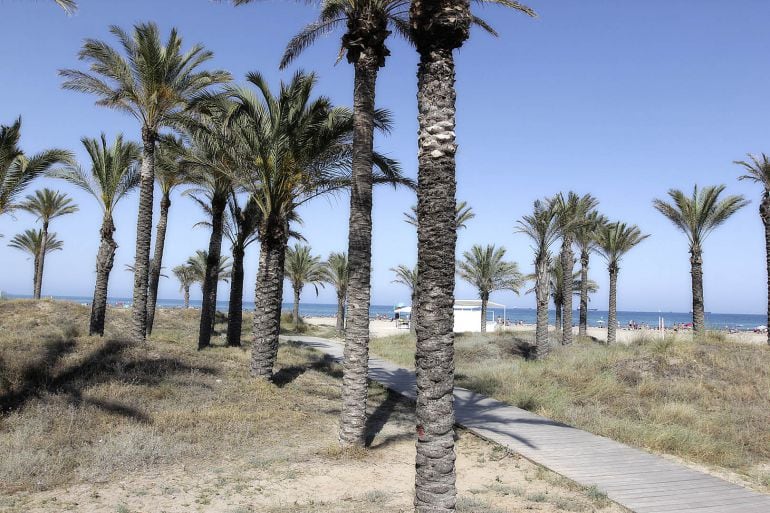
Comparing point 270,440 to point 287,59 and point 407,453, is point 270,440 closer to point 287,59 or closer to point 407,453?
point 407,453

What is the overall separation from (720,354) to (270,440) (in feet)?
45.6

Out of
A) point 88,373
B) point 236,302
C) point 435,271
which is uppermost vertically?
point 435,271

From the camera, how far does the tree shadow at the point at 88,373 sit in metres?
9.05

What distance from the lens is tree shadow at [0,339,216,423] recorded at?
9.05 meters

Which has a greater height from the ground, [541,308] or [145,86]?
[145,86]

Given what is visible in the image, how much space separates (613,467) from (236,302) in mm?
13777

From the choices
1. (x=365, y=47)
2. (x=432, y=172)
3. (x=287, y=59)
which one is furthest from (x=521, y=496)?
(x=287, y=59)

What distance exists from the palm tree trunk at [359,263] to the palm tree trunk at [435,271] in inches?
152

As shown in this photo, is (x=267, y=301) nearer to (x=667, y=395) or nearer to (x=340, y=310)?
(x=667, y=395)

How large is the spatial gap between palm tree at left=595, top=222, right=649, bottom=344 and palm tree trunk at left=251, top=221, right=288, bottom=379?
2298cm

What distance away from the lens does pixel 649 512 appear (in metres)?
5.63

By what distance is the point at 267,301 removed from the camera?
499 inches

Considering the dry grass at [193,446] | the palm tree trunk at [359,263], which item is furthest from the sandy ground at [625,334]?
the palm tree trunk at [359,263]

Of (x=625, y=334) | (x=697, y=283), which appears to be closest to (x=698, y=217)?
(x=697, y=283)
